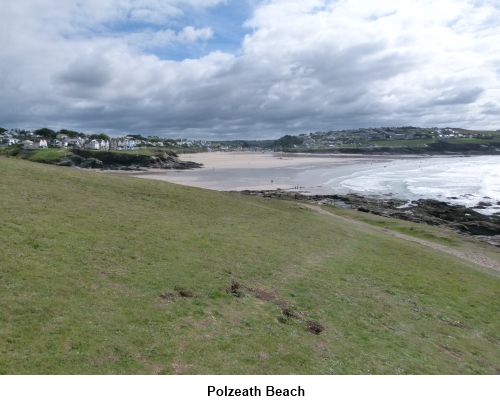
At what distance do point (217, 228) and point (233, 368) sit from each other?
1919 centimetres

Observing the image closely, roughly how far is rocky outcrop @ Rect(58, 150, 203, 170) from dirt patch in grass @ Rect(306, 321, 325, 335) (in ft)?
432

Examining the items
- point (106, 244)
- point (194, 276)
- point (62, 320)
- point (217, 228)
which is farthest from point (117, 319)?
point (217, 228)

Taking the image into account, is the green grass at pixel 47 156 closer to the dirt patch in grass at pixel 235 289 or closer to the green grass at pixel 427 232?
the green grass at pixel 427 232

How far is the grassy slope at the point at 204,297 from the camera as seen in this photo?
11250 millimetres

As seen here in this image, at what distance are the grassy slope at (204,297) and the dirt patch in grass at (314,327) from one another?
28 centimetres

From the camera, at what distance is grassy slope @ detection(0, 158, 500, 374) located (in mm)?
11250

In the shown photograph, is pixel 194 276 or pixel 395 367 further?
pixel 194 276

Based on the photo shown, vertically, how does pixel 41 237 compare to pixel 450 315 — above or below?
above

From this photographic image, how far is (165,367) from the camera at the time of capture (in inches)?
410

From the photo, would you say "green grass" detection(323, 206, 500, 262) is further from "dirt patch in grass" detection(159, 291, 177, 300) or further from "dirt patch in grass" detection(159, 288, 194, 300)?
"dirt patch in grass" detection(159, 291, 177, 300)

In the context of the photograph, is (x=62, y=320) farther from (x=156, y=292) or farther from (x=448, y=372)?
(x=448, y=372)

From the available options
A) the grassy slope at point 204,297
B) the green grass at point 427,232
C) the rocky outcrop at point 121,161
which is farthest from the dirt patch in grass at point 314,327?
the rocky outcrop at point 121,161

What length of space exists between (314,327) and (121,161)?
146 metres

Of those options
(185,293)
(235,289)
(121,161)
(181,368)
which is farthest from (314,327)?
(121,161)
